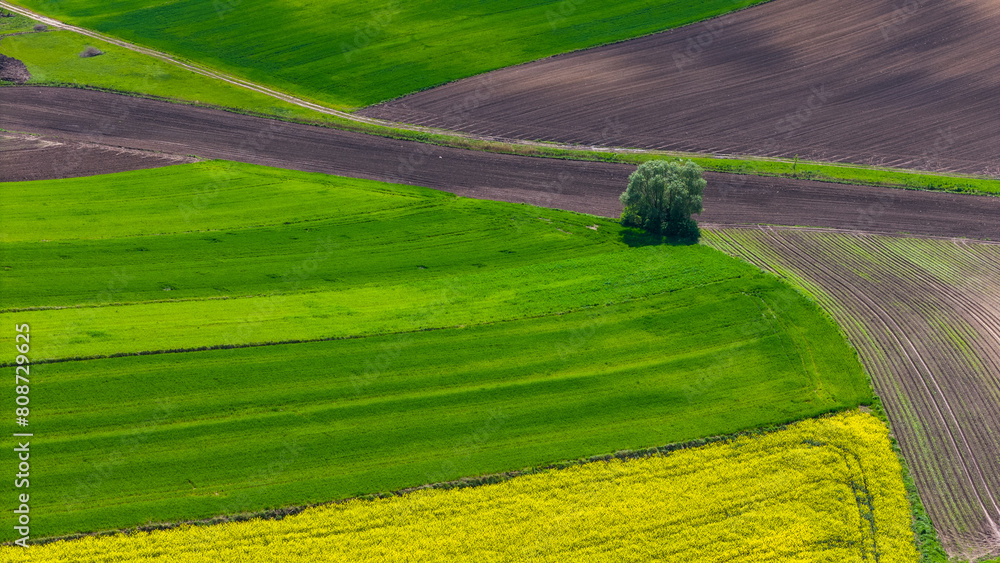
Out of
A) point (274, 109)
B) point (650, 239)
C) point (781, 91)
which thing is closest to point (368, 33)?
point (274, 109)

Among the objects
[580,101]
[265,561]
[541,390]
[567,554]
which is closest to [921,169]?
[580,101]

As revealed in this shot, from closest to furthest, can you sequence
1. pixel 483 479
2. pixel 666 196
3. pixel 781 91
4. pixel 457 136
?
pixel 483 479 → pixel 666 196 → pixel 457 136 → pixel 781 91

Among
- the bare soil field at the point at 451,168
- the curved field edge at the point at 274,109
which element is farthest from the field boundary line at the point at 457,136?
the bare soil field at the point at 451,168

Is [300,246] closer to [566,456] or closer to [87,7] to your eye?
[566,456]

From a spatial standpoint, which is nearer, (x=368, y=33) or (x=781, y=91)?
(x=781, y=91)

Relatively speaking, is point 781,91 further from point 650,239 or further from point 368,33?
point 368,33

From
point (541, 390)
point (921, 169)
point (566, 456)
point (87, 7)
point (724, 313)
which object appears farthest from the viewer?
point (87, 7)
